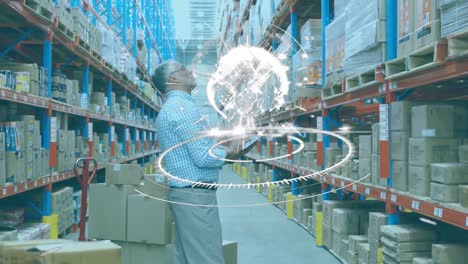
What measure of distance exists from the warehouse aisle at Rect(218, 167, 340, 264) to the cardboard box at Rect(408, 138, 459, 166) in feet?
7.55

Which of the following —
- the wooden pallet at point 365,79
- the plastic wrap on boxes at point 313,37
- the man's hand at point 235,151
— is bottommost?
the man's hand at point 235,151

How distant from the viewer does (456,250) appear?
3.23 m

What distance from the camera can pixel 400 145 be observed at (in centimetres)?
378

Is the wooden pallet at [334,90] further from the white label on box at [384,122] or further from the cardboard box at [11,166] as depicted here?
the cardboard box at [11,166]

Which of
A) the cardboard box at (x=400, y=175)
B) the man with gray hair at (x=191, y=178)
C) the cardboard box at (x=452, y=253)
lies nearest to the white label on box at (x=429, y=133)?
the cardboard box at (x=400, y=175)

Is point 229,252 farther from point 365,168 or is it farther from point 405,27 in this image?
point 405,27

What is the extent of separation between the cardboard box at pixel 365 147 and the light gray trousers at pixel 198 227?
185 cm

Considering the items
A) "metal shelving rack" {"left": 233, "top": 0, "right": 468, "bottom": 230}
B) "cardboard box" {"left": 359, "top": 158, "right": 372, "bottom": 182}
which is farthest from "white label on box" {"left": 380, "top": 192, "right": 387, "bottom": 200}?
"cardboard box" {"left": 359, "top": 158, "right": 372, "bottom": 182}

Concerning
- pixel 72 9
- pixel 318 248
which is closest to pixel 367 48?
pixel 318 248

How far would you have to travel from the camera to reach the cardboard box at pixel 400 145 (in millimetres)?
3725

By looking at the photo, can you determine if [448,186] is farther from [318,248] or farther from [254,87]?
[254,87]

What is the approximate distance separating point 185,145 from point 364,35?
2.05 meters

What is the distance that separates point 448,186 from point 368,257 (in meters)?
1.56

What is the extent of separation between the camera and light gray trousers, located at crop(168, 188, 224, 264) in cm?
314
